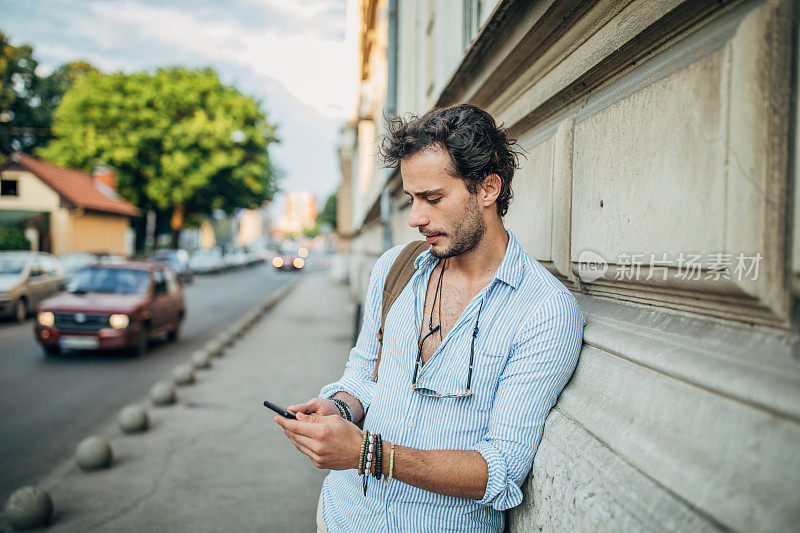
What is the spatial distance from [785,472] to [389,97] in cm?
884

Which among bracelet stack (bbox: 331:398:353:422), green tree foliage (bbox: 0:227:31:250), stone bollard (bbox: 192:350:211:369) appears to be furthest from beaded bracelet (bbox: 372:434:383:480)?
green tree foliage (bbox: 0:227:31:250)

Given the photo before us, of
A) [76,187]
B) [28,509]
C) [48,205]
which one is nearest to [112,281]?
[28,509]

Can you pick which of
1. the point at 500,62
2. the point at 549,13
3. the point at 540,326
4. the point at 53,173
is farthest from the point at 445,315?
the point at 53,173

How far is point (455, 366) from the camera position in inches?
74.2

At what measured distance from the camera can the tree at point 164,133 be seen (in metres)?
37.2

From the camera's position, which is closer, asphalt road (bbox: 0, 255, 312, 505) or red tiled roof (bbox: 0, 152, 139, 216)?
asphalt road (bbox: 0, 255, 312, 505)

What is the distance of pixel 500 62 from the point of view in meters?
3.21

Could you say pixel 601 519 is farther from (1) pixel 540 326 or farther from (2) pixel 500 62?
(2) pixel 500 62

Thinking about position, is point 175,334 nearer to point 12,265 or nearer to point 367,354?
point 12,265

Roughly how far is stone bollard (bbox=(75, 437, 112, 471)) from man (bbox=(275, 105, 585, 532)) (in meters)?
3.45

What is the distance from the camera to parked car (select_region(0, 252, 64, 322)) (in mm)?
14031

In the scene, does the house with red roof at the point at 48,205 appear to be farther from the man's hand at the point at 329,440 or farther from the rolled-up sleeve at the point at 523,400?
the rolled-up sleeve at the point at 523,400

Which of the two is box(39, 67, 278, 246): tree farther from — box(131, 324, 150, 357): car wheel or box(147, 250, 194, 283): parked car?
box(131, 324, 150, 357): car wheel

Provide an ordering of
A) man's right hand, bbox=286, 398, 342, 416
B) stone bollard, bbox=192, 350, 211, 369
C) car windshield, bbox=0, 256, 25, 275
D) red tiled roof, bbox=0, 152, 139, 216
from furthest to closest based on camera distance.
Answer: red tiled roof, bbox=0, 152, 139, 216 → car windshield, bbox=0, 256, 25, 275 → stone bollard, bbox=192, 350, 211, 369 → man's right hand, bbox=286, 398, 342, 416
